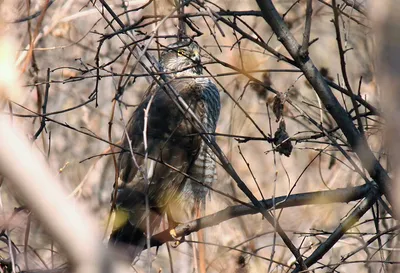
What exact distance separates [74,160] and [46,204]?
6.31 m

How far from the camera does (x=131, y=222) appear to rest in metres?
3.85

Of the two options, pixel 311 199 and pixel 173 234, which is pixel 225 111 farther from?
pixel 311 199

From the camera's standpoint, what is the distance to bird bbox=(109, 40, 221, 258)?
3885 millimetres

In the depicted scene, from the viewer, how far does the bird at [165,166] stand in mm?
3885

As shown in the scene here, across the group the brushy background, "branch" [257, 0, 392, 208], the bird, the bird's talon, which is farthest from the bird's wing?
"branch" [257, 0, 392, 208]

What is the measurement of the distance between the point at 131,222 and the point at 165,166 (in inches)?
18.2

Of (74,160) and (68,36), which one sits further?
(74,160)

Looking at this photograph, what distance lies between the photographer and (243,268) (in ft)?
13.5

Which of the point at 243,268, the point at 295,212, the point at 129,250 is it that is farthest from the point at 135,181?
the point at 295,212

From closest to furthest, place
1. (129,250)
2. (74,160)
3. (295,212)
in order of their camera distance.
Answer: (129,250)
(295,212)
(74,160)

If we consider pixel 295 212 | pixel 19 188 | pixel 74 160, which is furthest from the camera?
pixel 74 160

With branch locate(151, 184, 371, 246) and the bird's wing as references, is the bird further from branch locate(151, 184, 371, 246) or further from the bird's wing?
branch locate(151, 184, 371, 246)

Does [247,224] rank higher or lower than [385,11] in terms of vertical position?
higher

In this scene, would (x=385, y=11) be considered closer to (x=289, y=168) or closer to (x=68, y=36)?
(x=68, y=36)
